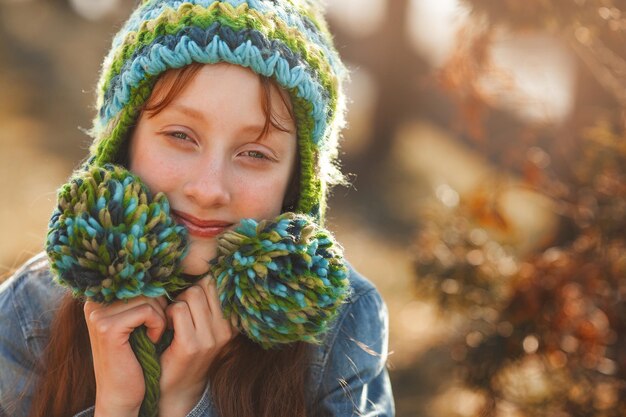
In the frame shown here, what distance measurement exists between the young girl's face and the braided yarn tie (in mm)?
63

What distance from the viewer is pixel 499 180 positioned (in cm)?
281

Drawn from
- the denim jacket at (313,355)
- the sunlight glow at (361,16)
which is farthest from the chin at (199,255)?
the sunlight glow at (361,16)

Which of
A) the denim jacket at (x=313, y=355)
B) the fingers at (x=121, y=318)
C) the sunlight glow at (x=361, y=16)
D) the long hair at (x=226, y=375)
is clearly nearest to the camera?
the fingers at (x=121, y=318)

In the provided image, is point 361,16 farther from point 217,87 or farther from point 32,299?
point 217,87

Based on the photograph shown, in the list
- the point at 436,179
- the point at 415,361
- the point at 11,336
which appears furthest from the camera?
the point at 436,179

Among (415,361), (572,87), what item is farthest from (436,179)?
(572,87)

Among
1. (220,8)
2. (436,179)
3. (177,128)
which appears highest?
(220,8)

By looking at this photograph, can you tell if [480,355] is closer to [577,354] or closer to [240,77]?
[577,354]

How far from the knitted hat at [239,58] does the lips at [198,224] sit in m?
0.26

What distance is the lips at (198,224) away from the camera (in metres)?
1.75

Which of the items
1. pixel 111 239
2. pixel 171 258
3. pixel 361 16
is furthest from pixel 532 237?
pixel 361 16

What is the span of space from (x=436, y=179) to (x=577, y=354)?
4193mm

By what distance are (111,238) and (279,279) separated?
1.30 feet

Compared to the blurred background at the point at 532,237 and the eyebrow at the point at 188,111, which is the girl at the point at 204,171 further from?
the blurred background at the point at 532,237
